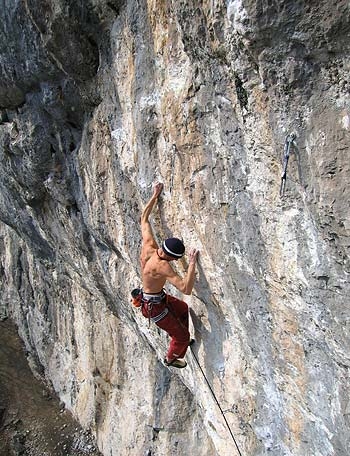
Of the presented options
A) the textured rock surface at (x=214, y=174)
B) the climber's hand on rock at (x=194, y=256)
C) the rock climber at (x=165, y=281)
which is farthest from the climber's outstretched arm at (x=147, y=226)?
the climber's hand on rock at (x=194, y=256)

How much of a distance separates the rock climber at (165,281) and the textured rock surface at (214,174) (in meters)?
0.16

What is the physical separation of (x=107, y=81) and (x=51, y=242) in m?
4.99

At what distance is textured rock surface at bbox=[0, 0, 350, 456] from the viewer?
2.67 m

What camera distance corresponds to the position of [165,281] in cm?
513

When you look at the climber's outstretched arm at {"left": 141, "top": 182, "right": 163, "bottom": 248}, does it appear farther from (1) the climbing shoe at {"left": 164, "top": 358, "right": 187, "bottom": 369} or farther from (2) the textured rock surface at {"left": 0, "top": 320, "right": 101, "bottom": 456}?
(2) the textured rock surface at {"left": 0, "top": 320, "right": 101, "bottom": 456}

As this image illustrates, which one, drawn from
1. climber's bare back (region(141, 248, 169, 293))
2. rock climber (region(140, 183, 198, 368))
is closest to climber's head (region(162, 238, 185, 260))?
rock climber (region(140, 183, 198, 368))

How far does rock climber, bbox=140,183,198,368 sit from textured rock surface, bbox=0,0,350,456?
159 mm

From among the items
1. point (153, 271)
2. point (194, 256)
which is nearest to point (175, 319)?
point (153, 271)

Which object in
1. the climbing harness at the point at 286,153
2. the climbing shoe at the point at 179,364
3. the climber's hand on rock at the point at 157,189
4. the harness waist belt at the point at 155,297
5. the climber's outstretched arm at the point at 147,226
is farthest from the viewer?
the climbing shoe at the point at 179,364

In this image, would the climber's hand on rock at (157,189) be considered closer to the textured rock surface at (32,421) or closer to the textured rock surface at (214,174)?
the textured rock surface at (214,174)

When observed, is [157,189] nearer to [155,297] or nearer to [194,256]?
[194,256]

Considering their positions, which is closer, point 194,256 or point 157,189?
point 194,256

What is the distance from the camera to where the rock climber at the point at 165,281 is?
4.32 metres

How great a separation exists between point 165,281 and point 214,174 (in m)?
1.88
